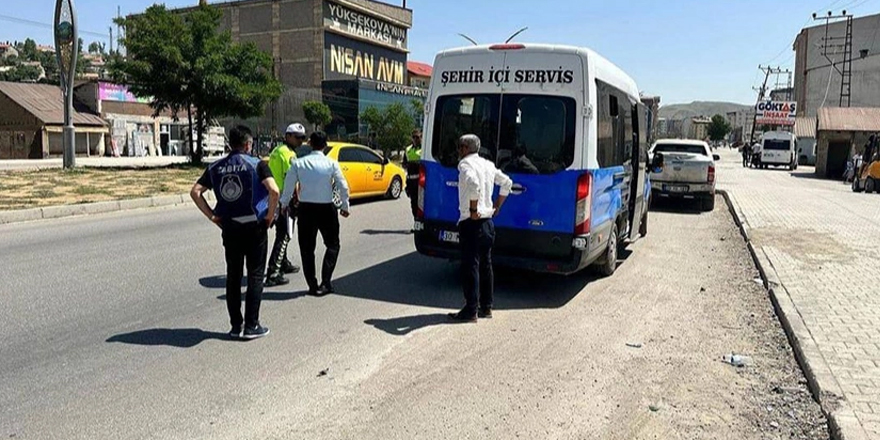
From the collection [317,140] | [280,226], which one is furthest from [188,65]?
[317,140]

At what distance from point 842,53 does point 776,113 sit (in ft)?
64.0

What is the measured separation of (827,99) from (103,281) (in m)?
78.1

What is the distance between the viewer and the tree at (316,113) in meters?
58.6

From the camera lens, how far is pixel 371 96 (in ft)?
210

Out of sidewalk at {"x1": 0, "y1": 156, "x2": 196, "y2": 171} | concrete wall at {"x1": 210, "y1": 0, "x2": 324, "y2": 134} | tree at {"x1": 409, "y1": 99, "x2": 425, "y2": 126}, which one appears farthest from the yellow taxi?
concrete wall at {"x1": 210, "y1": 0, "x2": 324, "y2": 134}

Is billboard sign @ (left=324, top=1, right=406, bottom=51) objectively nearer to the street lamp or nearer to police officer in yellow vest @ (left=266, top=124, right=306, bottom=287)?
the street lamp

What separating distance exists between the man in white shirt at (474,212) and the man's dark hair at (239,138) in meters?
1.90

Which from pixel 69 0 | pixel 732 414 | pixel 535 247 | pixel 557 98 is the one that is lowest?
pixel 732 414

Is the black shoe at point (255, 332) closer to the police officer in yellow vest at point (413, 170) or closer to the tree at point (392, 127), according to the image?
the police officer in yellow vest at point (413, 170)

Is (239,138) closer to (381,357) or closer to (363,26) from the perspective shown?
(381,357)

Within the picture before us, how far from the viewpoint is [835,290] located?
7652mm

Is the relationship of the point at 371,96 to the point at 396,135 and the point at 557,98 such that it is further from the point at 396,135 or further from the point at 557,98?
the point at 557,98

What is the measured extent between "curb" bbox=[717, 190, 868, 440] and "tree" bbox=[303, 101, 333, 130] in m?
53.1

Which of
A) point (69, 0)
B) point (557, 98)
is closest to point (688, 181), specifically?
point (557, 98)
